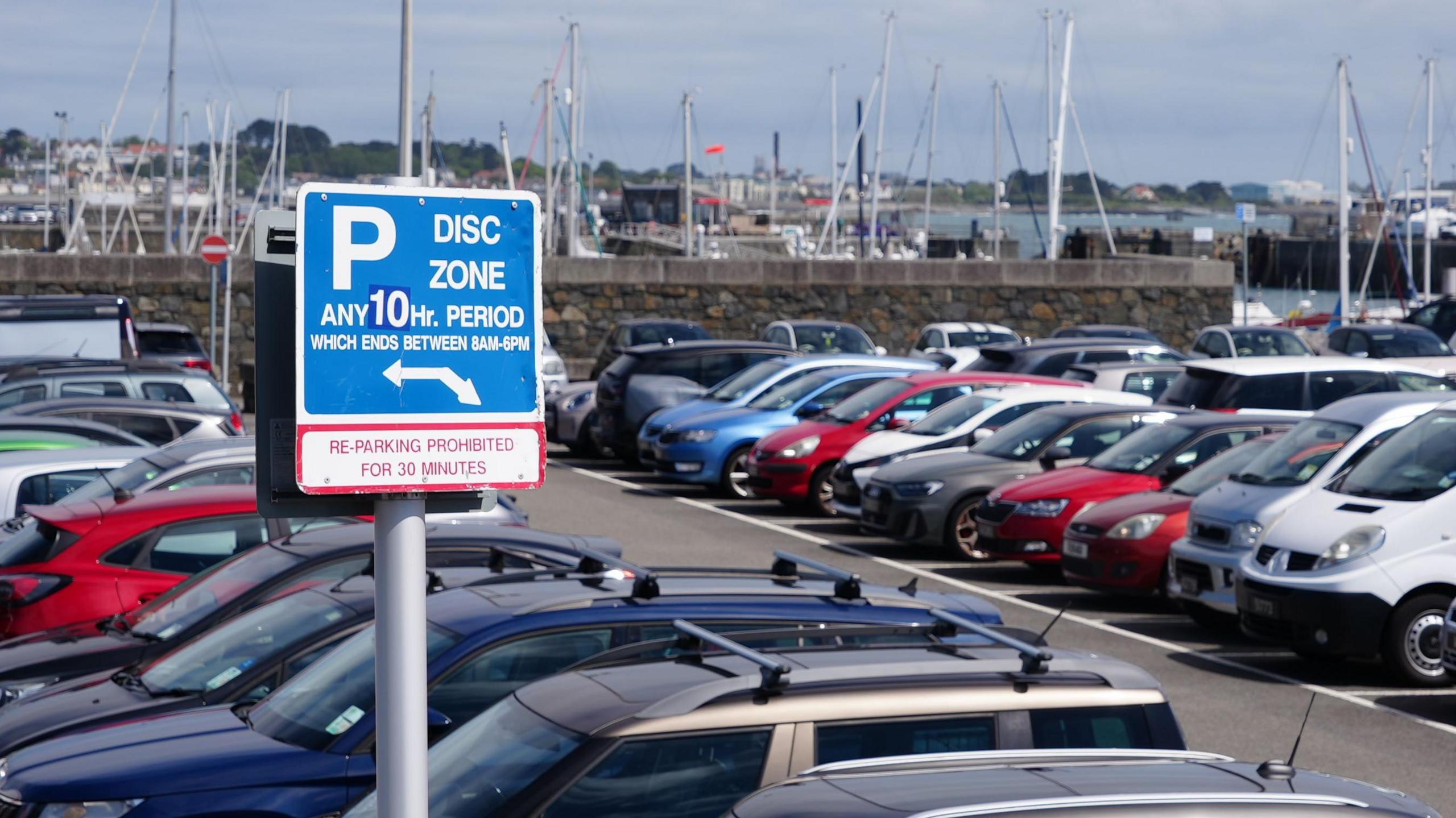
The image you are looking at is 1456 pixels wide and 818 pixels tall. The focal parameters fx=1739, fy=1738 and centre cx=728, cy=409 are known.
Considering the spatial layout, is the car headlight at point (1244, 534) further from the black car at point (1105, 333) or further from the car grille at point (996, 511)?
the black car at point (1105, 333)

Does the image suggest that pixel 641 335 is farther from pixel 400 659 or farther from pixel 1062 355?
pixel 400 659

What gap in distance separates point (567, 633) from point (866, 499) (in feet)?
36.6

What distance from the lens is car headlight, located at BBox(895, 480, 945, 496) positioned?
52.7 feet

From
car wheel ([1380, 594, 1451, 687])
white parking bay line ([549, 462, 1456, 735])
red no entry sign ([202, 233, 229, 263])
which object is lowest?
white parking bay line ([549, 462, 1456, 735])

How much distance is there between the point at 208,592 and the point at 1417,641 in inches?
276

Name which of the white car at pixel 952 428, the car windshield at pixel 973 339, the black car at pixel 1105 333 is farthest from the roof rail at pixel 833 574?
the car windshield at pixel 973 339

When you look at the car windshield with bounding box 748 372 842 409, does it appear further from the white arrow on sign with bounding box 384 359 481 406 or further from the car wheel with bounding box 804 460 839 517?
the white arrow on sign with bounding box 384 359 481 406

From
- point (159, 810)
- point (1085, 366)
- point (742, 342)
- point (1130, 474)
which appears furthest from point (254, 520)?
point (742, 342)

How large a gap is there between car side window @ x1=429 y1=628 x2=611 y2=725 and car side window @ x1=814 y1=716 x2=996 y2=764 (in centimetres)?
151

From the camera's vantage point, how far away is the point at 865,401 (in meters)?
20.0

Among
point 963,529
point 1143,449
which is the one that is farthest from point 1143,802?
point 963,529

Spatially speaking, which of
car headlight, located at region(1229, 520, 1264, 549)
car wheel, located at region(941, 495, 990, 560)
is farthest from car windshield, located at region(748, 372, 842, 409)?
car headlight, located at region(1229, 520, 1264, 549)

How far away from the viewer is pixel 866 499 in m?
16.8

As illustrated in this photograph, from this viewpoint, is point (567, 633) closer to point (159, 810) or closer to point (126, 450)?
point (159, 810)
